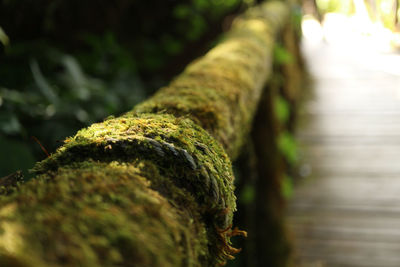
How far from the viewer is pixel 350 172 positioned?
451 cm

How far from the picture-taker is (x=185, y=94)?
1.14 meters

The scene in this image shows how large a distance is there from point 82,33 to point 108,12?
327mm

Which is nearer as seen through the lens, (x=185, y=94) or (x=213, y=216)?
(x=213, y=216)

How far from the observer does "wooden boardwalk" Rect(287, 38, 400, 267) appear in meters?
3.46

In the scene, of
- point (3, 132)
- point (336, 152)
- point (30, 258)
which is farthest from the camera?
point (336, 152)

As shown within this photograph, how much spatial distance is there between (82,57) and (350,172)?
3.15 m

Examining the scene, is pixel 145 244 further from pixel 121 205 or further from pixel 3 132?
pixel 3 132

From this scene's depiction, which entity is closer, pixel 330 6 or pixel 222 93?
pixel 222 93

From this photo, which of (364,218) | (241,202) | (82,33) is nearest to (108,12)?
(82,33)

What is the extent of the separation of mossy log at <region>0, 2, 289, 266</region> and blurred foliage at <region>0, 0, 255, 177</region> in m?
1.10

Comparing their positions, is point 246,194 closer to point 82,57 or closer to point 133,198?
point 133,198

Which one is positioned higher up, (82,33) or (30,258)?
(82,33)

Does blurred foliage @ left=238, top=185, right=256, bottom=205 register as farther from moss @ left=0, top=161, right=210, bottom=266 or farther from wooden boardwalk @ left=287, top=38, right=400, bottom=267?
moss @ left=0, top=161, right=210, bottom=266

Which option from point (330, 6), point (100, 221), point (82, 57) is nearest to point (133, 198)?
point (100, 221)
